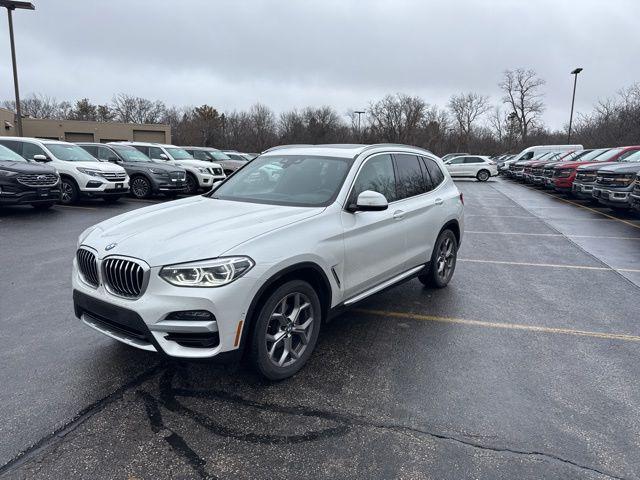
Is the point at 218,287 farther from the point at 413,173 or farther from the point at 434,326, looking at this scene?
the point at 413,173

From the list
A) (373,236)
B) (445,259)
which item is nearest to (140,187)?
(445,259)

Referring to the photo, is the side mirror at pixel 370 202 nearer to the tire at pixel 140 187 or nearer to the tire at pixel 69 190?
the tire at pixel 69 190

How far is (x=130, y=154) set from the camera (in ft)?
52.7

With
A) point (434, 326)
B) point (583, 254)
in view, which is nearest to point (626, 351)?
point (434, 326)

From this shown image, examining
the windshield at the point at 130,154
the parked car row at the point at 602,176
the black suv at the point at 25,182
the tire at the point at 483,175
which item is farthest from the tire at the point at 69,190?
the tire at the point at 483,175

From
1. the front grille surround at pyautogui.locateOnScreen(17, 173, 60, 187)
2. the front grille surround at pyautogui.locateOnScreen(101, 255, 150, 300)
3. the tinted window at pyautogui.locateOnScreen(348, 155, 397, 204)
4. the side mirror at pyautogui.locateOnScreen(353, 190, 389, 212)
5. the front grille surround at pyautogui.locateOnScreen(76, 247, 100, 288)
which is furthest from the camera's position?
the front grille surround at pyautogui.locateOnScreen(17, 173, 60, 187)

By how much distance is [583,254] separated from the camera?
820 cm

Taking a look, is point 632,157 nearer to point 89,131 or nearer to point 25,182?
point 25,182

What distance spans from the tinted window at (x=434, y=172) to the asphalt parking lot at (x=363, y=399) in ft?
4.72

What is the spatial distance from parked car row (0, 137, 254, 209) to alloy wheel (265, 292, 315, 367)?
869 cm

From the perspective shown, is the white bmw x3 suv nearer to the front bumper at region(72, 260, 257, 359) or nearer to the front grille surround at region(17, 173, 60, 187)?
the front bumper at region(72, 260, 257, 359)

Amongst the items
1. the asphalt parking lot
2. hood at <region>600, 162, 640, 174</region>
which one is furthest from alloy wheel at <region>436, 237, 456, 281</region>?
hood at <region>600, 162, 640, 174</region>

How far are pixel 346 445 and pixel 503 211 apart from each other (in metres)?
13.1

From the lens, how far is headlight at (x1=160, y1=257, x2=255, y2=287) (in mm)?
2947
